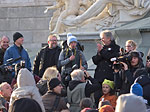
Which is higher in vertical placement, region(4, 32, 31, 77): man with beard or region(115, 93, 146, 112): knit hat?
region(4, 32, 31, 77): man with beard

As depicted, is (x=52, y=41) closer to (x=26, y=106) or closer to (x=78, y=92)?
(x=78, y=92)

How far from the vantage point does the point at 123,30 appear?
39.2ft

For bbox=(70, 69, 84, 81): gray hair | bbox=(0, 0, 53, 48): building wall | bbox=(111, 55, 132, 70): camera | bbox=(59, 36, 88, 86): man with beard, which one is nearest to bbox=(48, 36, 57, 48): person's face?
bbox=(59, 36, 88, 86): man with beard

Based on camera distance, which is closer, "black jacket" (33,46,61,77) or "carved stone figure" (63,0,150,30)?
"black jacket" (33,46,61,77)

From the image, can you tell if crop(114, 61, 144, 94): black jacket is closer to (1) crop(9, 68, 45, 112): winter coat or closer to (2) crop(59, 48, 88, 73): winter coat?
(2) crop(59, 48, 88, 73): winter coat

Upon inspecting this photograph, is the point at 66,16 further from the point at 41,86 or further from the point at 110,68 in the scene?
the point at 41,86

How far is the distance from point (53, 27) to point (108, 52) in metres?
5.48

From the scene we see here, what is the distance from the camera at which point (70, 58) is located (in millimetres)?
9383

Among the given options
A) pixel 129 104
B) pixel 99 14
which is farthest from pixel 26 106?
pixel 99 14

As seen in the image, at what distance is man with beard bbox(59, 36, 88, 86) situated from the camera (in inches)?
370

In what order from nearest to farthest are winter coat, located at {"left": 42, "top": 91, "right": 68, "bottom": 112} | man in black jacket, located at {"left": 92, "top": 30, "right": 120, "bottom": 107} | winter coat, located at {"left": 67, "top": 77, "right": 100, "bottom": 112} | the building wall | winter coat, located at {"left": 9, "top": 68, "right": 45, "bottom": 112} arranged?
winter coat, located at {"left": 9, "top": 68, "right": 45, "bottom": 112} < winter coat, located at {"left": 42, "top": 91, "right": 68, "bottom": 112} < winter coat, located at {"left": 67, "top": 77, "right": 100, "bottom": 112} < man in black jacket, located at {"left": 92, "top": 30, "right": 120, "bottom": 107} < the building wall

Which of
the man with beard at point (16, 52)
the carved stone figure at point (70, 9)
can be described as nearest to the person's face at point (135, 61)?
the man with beard at point (16, 52)

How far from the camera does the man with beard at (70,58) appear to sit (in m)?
9.41

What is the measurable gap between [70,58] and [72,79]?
3.32 ft
